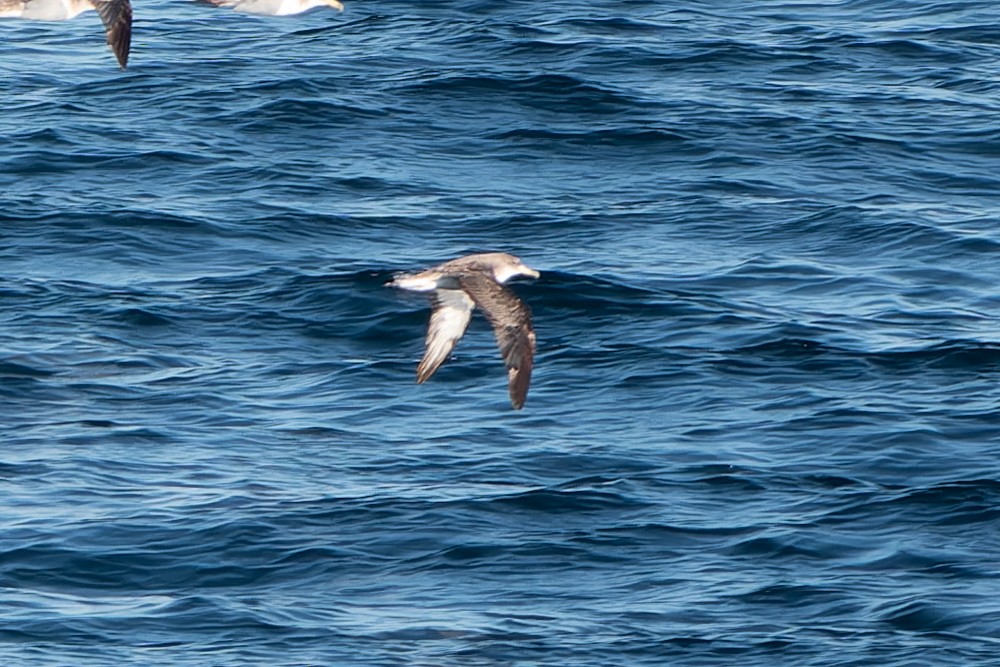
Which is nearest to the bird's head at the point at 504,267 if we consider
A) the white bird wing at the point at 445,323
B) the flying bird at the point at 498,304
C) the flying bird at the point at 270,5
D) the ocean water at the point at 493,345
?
the flying bird at the point at 498,304

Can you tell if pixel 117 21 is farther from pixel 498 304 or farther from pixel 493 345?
pixel 498 304

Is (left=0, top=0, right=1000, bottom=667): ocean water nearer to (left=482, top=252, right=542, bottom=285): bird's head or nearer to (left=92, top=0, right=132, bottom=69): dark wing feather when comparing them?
(left=482, top=252, right=542, bottom=285): bird's head

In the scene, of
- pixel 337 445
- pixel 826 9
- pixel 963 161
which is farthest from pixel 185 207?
pixel 826 9

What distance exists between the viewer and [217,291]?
18.6 m

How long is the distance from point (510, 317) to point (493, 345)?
3.66 metres

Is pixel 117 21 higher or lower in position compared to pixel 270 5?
higher

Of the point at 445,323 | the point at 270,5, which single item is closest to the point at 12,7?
the point at 270,5

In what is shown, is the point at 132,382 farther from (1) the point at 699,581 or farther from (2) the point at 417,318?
(1) the point at 699,581

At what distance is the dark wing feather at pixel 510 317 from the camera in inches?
549

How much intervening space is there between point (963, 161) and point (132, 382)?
895cm

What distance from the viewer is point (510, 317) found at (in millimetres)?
13984

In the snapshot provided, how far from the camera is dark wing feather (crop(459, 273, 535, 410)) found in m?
14.0

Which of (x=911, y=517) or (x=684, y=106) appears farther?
(x=684, y=106)

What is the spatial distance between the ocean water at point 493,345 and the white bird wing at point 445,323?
95 cm
